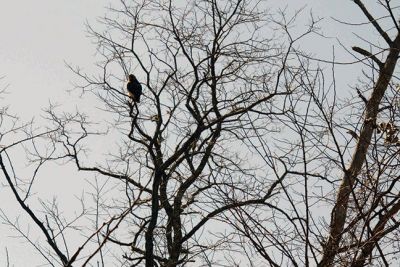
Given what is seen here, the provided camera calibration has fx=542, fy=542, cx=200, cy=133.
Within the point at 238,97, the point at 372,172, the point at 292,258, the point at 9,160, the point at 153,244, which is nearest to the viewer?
the point at 292,258

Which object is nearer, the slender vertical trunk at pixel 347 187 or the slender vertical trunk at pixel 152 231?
the slender vertical trunk at pixel 347 187

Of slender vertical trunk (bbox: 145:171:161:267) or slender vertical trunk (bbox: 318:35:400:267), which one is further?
slender vertical trunk (bbox: 145:171:161:267)

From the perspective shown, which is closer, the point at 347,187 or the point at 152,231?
the point at 347,187

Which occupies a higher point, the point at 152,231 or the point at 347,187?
the point at 152,231

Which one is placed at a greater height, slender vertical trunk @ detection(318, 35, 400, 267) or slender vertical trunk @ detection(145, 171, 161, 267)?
slender vertical trunk @ detection(145, 171, 161, 267)

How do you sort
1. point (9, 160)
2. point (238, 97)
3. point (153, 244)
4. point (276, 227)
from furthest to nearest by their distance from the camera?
point (238, 97), point (153, 244), point (9, 160), point (276, 227)

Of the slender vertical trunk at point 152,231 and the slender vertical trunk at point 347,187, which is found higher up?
Answer: the slender vertical trunk at point 152,231

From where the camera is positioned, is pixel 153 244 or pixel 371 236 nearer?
pixel 371 236

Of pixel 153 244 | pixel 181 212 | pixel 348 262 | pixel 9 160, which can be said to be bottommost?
pixel 348 262

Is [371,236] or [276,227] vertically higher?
[276,227]

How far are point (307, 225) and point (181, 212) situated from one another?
7171 mm

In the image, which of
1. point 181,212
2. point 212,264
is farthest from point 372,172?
point 181,212

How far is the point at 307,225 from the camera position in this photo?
2.54m

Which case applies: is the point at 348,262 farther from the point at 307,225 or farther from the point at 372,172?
the point at 372,172
